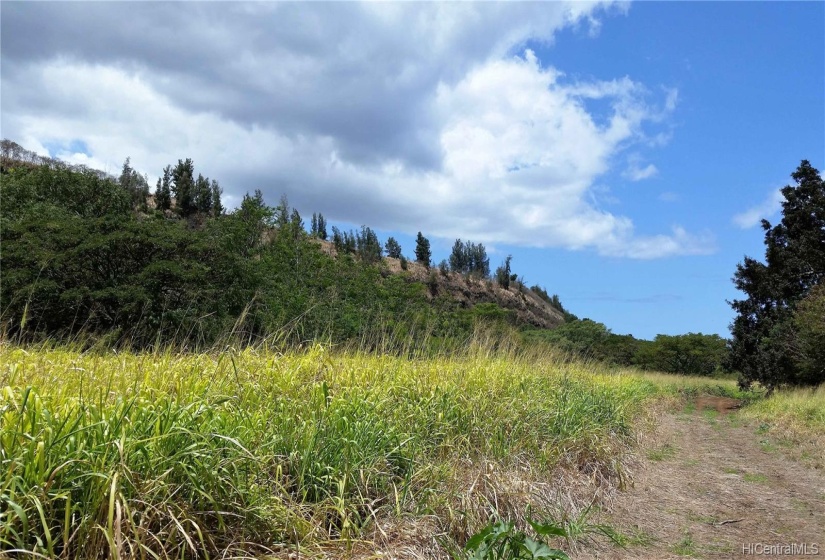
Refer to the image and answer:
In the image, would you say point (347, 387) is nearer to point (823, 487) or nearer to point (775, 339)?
point (823, 487)

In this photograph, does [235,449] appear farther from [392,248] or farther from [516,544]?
[392,248]

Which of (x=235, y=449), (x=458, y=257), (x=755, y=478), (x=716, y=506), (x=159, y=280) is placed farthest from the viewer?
(x=458, y=257)

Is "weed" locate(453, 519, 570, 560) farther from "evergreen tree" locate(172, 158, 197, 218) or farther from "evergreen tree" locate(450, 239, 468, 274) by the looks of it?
"evergreen tree" locate(450, 239, 468, 274)

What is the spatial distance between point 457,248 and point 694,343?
47.9 metres

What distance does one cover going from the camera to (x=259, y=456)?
3135mm

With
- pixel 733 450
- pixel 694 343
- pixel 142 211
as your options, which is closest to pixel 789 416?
pixel 733 450

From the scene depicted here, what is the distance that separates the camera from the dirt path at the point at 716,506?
4379 mm

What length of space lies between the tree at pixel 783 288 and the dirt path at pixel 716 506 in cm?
1459

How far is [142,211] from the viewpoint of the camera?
48.1 meters

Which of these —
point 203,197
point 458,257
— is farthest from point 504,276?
point 203,197

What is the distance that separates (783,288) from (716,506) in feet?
72.3

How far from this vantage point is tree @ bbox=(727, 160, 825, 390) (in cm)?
2131

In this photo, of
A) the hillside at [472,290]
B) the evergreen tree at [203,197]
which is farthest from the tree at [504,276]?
the evergreen tree at [203,197]

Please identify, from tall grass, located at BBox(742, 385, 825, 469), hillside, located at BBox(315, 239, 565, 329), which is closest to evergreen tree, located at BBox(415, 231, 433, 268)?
hillside, located at BBox(315, 239, 565, 329)
